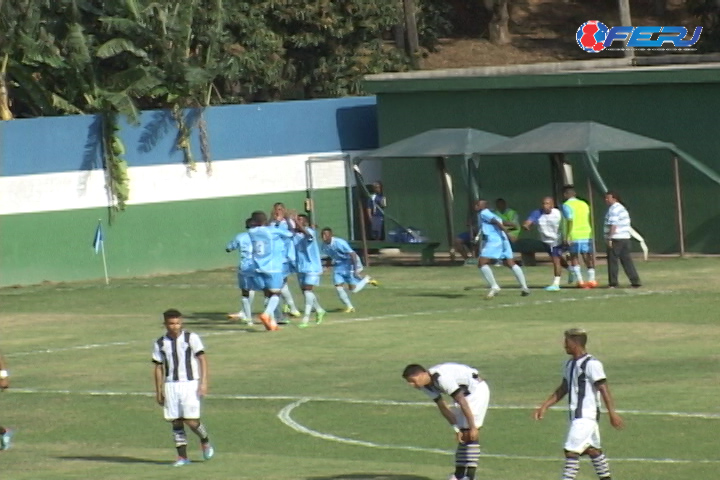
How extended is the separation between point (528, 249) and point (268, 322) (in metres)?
10.8

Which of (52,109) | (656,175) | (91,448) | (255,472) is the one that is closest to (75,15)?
(52,109)

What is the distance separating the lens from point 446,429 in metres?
20.7

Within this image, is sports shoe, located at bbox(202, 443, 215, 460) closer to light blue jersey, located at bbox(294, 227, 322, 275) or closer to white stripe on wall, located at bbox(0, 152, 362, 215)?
light blue jersey, located at bbox(294, 227, 322, 275)

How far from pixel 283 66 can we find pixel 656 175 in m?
17.5

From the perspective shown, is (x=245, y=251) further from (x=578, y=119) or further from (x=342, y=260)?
(x=578, y=119)

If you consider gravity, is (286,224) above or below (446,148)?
Result: below

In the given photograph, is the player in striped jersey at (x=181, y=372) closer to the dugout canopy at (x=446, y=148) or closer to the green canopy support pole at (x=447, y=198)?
the dugout canopy at (x=446, y=148)

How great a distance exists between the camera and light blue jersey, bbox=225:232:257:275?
96.5 ft

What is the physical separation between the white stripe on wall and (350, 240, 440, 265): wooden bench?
10.3 feet

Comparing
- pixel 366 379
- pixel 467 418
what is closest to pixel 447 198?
pixel 366 379

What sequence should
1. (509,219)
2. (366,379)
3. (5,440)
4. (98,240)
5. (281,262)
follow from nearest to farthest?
1. (5,440)
2. (366,379)
3. (281,262)
4. (509,219)
5. (98,240)

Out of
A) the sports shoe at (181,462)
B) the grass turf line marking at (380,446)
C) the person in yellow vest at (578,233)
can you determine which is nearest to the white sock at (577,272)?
the person in yellow vest at (578,233)

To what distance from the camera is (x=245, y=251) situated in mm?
29547
